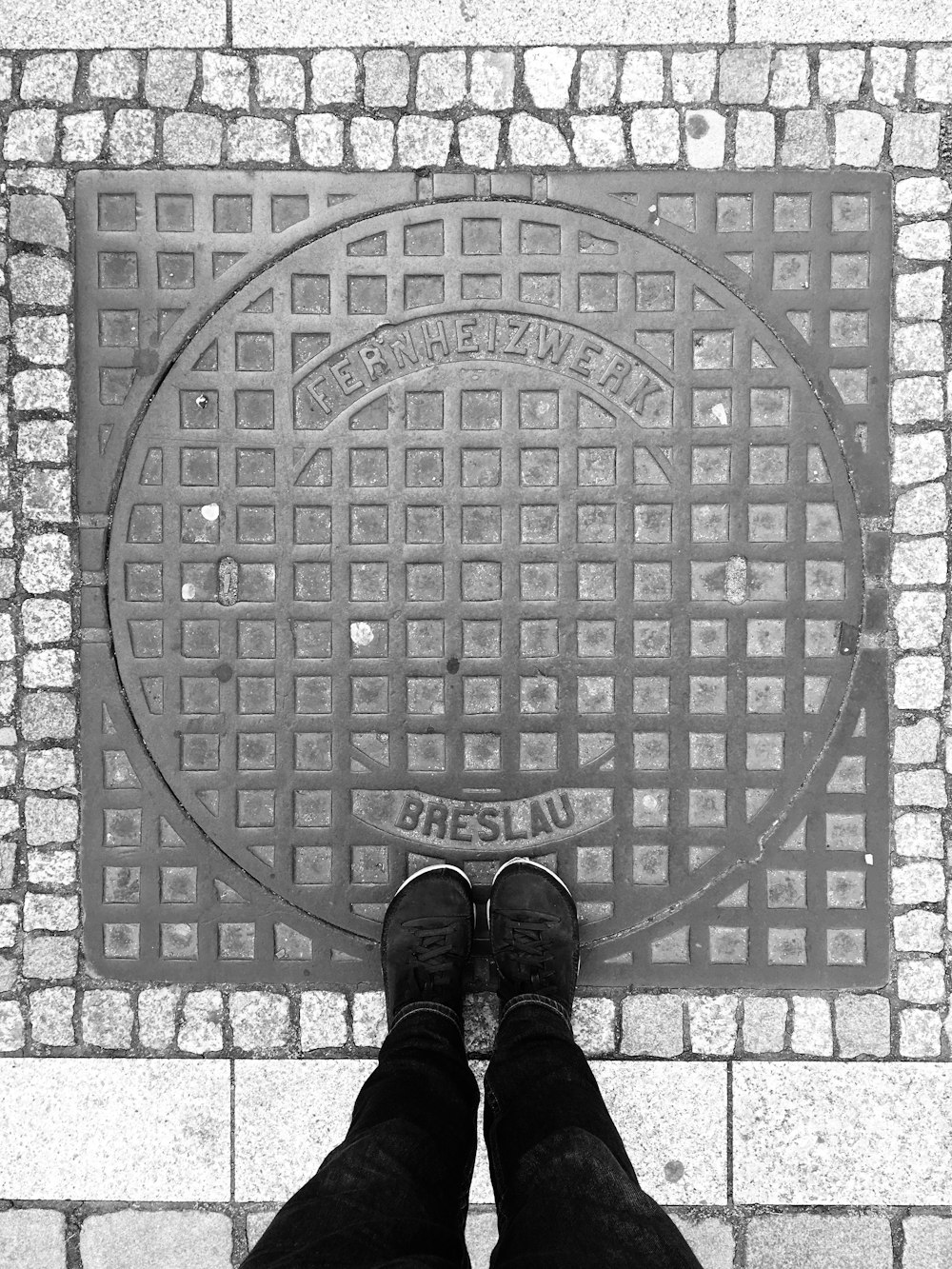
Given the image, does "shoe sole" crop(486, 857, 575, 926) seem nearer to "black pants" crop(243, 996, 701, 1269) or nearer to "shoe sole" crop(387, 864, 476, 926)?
"shoe sole" crop(387, 864, 476, 926)

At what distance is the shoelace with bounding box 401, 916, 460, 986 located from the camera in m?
2.60

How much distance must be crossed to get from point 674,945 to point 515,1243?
1.08 meters

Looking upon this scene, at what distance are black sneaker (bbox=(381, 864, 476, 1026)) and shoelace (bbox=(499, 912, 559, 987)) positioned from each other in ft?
0.53

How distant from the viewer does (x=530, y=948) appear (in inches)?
102

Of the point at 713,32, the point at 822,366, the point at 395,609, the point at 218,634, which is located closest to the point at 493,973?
the point at 395,609

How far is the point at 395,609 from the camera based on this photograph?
8.88ft

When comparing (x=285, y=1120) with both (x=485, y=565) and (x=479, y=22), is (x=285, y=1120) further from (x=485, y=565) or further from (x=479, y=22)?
(x=479, y=22)

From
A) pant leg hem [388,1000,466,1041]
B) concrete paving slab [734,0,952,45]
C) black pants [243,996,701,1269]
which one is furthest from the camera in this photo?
concrete paving slab [734,0,952,45]

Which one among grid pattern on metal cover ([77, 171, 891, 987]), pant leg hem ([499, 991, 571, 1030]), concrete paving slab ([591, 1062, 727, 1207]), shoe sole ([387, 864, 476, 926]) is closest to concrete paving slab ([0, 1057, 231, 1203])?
grid pattern on metal cover ([77, 171, 891, 987])

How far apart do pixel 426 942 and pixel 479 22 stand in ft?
9.03

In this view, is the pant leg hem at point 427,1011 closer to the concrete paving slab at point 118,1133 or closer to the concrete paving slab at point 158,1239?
the concrete paving slab at point 118,1133

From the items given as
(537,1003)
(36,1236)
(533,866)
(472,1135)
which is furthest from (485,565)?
(36,1236)

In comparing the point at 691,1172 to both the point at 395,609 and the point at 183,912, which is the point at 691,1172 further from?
the point at 395,609

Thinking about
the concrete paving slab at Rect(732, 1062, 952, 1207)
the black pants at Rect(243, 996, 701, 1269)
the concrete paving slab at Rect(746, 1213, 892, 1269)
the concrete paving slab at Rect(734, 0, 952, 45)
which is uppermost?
the concrete paving slab at Rect(734, 0, 952, 45)
